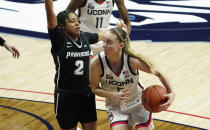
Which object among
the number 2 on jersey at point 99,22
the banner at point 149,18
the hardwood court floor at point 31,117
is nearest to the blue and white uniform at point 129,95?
the hardwood court floor at point 31,117

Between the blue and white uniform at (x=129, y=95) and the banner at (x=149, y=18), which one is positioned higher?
the blue and white uniform at (x=129, y=95)

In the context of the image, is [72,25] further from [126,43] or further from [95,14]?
[95,14]

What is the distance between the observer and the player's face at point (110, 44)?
18.2 ft

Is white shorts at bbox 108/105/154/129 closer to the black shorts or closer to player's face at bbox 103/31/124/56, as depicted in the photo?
the black shorts

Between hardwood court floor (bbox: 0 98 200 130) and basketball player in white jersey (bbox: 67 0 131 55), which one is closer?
hardwood court floor (bbox: 0 98 200 130)

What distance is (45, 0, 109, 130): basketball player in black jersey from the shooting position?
19.4 ft

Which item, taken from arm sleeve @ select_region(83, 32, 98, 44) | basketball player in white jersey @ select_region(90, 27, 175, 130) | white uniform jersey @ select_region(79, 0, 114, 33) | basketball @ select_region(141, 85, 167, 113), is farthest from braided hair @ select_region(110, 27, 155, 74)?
white uniform jersey @ select_region(79, 0, 114, 33)

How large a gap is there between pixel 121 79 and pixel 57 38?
34.8 inches

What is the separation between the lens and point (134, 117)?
5.82 m

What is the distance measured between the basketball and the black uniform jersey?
829 millimetres

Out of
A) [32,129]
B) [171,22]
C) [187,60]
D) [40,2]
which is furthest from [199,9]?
[32,129]

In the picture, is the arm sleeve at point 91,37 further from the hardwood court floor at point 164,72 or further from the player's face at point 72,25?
the hardwood court floor at point 164,72

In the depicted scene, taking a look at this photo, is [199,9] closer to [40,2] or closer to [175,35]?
[175,35]

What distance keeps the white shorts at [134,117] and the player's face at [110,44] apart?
2.43 ft
